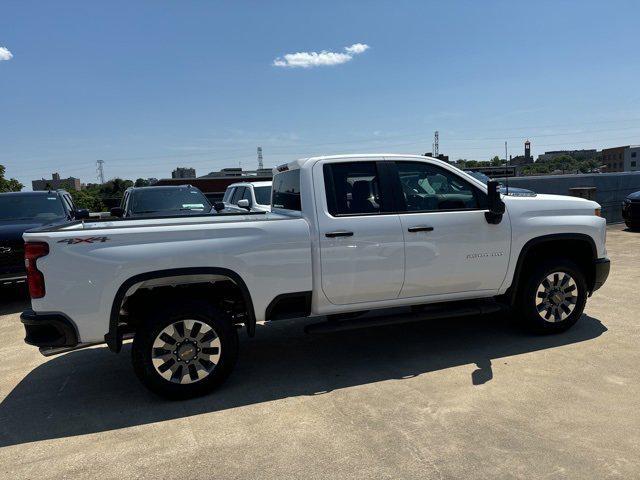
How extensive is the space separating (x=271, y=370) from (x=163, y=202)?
686cm

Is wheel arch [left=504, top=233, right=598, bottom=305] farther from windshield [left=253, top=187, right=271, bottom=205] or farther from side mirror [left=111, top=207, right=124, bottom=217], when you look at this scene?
side mirror [left=111, top=207, right=124, bottom=217]

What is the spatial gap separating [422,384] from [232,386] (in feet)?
5.42

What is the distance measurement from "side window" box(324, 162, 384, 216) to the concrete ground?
1505 millimetres

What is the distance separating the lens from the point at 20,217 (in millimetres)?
8820

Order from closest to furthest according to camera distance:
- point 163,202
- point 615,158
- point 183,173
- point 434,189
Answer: point 434,189 → point 163,202 → point 183,173 → point 615,158

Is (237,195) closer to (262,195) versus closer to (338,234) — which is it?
(262,195)

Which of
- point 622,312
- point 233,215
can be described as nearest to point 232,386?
point 233,215

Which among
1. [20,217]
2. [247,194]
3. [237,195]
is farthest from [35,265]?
[237,195]

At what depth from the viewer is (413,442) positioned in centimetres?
323

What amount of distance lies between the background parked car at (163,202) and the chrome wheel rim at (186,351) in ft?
20.6

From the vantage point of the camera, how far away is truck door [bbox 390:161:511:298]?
4.53 meters

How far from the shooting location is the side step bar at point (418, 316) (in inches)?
173

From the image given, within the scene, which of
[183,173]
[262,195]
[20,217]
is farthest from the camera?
[183,173]

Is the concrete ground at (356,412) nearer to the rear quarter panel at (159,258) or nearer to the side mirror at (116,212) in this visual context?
the rear quarter panel at (159,258)
